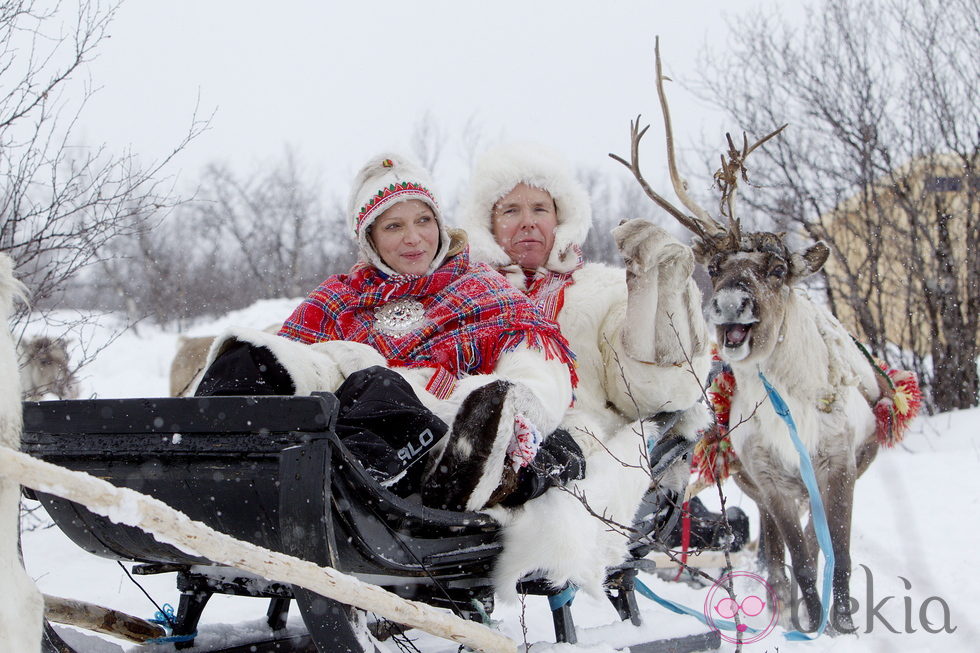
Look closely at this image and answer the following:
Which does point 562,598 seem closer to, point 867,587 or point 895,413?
point 867,587

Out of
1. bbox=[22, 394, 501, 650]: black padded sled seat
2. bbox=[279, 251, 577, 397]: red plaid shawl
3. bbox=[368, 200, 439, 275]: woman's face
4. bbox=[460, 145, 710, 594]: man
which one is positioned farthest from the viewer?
bbox=[368, 200, 439, 275]: woman's face

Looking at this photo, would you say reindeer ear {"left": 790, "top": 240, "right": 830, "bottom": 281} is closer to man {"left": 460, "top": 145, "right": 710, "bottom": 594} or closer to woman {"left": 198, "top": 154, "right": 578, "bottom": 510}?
man {"left": 460, "top": 145, "right": 710, "bottom": 594}

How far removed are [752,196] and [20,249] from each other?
812cm

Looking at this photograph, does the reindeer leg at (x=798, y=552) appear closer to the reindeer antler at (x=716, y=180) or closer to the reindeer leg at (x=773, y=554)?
the reindeer leg at (x=773, y=554)

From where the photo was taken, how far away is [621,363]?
3.63m

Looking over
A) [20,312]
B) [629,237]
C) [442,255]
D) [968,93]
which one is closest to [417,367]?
Answer: [442,255]

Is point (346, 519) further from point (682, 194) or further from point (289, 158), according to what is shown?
point (289, 158)

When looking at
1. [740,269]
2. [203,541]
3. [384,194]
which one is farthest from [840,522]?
[203,541]

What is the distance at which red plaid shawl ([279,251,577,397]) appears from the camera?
303 cm

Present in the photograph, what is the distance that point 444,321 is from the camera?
10.0 ft

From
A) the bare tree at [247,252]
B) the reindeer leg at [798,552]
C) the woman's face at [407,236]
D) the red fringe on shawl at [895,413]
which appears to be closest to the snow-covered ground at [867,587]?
the red fringe on shawl at [895,413]

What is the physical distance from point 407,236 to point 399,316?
0.33 meters

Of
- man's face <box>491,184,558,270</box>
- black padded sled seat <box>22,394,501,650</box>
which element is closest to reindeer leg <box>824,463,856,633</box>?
man's face <box>491,184,558,270</box>

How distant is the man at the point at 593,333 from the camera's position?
2.59 m
